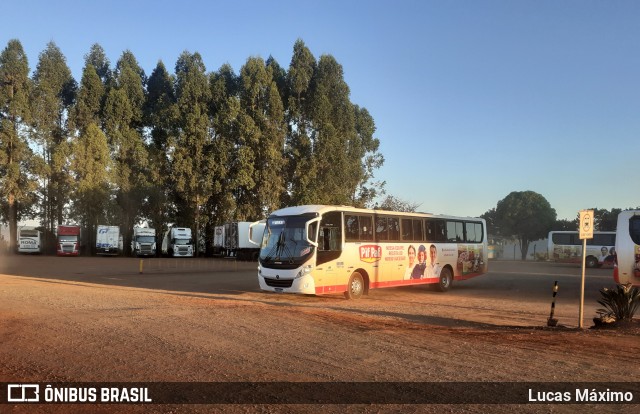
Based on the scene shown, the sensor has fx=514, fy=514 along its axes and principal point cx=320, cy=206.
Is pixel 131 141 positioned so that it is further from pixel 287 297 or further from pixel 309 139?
pixel 287 297

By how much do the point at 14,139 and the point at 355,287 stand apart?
167 feet

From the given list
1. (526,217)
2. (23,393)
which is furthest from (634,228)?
(526,217)

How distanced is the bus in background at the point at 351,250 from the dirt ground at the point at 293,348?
1.56 metres

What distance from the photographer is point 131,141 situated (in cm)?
5891

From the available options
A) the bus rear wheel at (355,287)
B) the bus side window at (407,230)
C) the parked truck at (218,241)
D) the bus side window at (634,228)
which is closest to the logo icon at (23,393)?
the bus rear wheel at (355,287)

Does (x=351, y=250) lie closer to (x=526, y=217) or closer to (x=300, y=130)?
(x=300, y=130)

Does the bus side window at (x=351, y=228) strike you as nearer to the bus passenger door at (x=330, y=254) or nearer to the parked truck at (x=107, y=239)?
the bus passenger door at (x=330, y=254)

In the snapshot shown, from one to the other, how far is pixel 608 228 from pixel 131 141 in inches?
2515

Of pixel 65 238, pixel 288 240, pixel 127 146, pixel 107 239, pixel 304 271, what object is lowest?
pixel 304 271

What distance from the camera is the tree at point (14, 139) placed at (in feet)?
177

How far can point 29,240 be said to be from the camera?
55656 mm

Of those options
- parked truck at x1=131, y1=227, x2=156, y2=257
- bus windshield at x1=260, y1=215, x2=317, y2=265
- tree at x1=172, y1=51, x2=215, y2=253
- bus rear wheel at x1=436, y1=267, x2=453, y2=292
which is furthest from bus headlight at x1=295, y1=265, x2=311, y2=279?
parked truck at x1=131, y1=227, x2=156, y2=257

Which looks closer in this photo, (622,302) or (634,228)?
(622,302)

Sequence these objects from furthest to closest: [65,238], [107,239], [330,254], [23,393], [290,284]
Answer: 1. [107,239]
2. [65,238]
3. [330,254]
4. [290,284]
5. [23,393]
